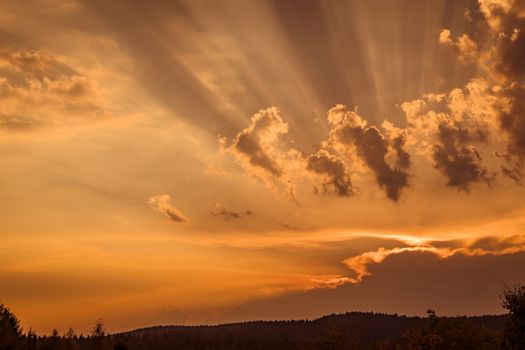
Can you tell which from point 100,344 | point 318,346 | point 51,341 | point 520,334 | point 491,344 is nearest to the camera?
point 520,334

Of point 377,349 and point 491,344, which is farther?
point 377,349

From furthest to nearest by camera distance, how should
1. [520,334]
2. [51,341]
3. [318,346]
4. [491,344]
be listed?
[51,341] → [491,344] → [318,346] → [520,334]

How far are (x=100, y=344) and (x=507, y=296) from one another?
94.0m

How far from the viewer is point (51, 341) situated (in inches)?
5276

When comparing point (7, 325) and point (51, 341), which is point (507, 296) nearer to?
point (7, 325)

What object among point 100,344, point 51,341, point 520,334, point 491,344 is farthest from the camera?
point 51,341

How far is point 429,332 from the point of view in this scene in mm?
117000

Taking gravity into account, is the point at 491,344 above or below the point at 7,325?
below

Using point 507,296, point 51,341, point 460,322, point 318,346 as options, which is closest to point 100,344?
point 51,341

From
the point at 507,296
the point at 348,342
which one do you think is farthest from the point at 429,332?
the point at 507,296

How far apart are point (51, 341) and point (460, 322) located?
319ft

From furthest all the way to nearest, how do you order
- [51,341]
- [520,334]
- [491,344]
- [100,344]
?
[51,341]
[100,344]
[491,344]
[520,334]

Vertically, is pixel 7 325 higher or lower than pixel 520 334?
higher

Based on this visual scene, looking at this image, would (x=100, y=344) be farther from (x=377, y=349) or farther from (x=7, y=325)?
(x=377, y=349)
